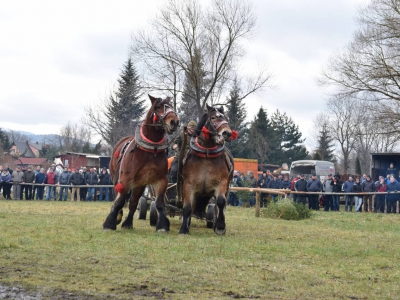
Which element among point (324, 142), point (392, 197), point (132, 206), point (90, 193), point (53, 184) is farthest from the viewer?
point (324, 142)

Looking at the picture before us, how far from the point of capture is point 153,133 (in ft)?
38.8

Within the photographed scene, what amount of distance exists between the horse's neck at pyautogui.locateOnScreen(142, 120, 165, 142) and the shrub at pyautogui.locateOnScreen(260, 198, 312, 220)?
8294mm

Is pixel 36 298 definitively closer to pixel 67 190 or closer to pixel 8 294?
pixel 8 294

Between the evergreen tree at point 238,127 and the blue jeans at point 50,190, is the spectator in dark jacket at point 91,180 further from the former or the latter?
the evergreen tree at point 238,127

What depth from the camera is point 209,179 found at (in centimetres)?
1191

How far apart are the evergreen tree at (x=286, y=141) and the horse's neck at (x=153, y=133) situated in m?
58.2

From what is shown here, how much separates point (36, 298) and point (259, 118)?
61.9 metres

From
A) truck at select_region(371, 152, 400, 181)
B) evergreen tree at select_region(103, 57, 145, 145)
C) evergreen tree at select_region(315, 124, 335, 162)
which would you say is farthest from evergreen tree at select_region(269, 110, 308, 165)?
truck at select_region(371, 152, 400, 181)

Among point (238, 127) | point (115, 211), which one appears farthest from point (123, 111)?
point (115, 211)

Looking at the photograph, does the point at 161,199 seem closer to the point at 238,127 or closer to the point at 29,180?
the point at 29,180

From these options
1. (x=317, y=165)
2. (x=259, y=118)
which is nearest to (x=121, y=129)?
(x=317, y=165)

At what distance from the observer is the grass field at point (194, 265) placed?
6527 millimetres

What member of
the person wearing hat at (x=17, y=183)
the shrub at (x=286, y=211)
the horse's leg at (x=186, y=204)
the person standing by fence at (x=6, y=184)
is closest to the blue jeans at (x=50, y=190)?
the person wearing hat at (x=17, y=183)

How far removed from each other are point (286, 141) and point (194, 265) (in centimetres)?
6816
